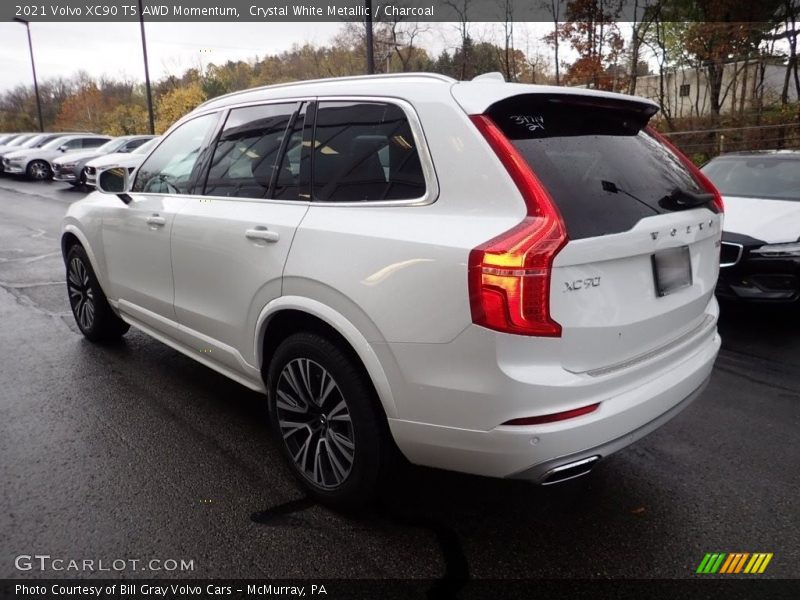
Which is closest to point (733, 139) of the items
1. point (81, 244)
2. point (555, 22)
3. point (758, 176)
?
point (555, 22)

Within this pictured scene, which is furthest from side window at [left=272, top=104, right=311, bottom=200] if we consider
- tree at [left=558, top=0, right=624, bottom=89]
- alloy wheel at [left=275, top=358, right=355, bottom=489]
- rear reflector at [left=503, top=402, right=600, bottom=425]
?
tree at [left=558, top=0, right=624, bottom=89]

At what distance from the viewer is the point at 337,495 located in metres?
2.73

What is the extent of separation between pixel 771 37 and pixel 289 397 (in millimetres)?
21127

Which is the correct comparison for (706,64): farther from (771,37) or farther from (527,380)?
(527,380)

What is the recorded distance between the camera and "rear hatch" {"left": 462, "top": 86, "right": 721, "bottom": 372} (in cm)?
221

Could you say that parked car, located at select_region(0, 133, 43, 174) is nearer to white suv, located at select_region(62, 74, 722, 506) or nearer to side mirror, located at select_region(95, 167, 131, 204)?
side mirror, located at select_region(95, 167, 131, 204)

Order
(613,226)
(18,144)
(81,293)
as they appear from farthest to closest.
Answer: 1. (18,144)
2. (81,293)
3. (613,226)

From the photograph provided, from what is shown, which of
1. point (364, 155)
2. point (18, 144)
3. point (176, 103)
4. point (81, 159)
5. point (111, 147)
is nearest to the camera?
point (364, 155)

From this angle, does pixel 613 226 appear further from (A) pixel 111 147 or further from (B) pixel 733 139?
(A) pixel 111 147

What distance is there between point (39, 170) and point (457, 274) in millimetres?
26274

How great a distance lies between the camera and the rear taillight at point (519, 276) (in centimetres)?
210

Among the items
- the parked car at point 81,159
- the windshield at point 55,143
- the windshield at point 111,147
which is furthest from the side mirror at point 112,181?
the windshield at point 55,143

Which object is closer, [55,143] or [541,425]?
[541,425]

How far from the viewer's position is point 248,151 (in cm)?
335
